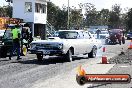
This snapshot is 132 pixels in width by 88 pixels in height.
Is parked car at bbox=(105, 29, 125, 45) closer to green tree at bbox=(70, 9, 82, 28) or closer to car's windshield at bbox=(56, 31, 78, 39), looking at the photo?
car's windshield at bbox=(56, 31, 78, 39)

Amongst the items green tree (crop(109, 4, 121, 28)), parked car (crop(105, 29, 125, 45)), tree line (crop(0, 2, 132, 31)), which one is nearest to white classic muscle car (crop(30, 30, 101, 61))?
parked car (crop(105, 29, 125, 45))

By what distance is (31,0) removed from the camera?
2201 inches

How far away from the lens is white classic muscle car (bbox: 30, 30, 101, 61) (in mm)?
17984

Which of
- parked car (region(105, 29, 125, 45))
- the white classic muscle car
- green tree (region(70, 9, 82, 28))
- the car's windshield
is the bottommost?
parked car (region(105, 29, 125, 45))

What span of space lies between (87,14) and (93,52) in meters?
93.4

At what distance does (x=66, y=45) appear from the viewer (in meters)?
18.2

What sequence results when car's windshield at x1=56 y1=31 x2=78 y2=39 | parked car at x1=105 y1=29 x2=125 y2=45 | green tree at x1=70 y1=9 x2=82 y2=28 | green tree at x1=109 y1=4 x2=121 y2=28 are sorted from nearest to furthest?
car's windshield at x1=56 y1=31 x2=78 y2=39, parked car at x1=105 y1=29 x2=125 y2=45, green tree at x1=70 y1=9 x2=82 y2=28, green tree at x1=109 y1=4 x2=121 y2=28

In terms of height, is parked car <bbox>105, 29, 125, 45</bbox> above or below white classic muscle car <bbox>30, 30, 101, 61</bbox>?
below

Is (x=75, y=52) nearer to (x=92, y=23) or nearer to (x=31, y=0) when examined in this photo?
(x=31, y=0)

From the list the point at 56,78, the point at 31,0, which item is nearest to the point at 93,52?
the point at 56,78

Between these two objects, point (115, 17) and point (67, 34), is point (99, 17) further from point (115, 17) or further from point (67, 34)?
point (67, 34)

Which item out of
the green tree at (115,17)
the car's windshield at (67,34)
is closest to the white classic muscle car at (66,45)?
the car's windshield at (67,34)

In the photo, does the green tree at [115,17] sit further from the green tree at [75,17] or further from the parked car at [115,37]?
the parked car at [115,37]

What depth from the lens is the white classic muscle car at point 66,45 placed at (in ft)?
59.0
